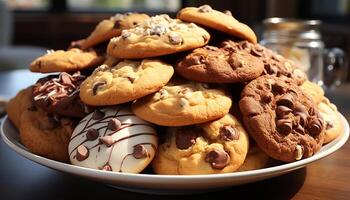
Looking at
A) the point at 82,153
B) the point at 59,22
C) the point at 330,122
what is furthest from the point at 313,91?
the point at 59,22

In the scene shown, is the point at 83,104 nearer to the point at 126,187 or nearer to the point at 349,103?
the point at 126,187

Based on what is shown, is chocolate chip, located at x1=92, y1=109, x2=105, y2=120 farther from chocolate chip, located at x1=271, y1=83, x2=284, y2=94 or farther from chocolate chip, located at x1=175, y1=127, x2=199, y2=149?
chocolate chip, located at x1=271, y1=83, x2=284, y2=94

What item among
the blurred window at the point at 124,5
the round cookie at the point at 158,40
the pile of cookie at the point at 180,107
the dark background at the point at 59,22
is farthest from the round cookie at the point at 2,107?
the blurred window at the point at 124,5

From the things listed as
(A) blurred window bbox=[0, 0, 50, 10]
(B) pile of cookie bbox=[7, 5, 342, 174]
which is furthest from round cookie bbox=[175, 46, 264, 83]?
(A) blurred window bbox=[0, 0, 50, 10]

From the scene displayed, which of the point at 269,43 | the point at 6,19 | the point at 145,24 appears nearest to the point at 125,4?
the point at 6,19

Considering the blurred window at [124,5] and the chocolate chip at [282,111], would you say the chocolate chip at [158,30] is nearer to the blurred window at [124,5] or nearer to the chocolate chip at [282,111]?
the chocolate chip at [282,111]
